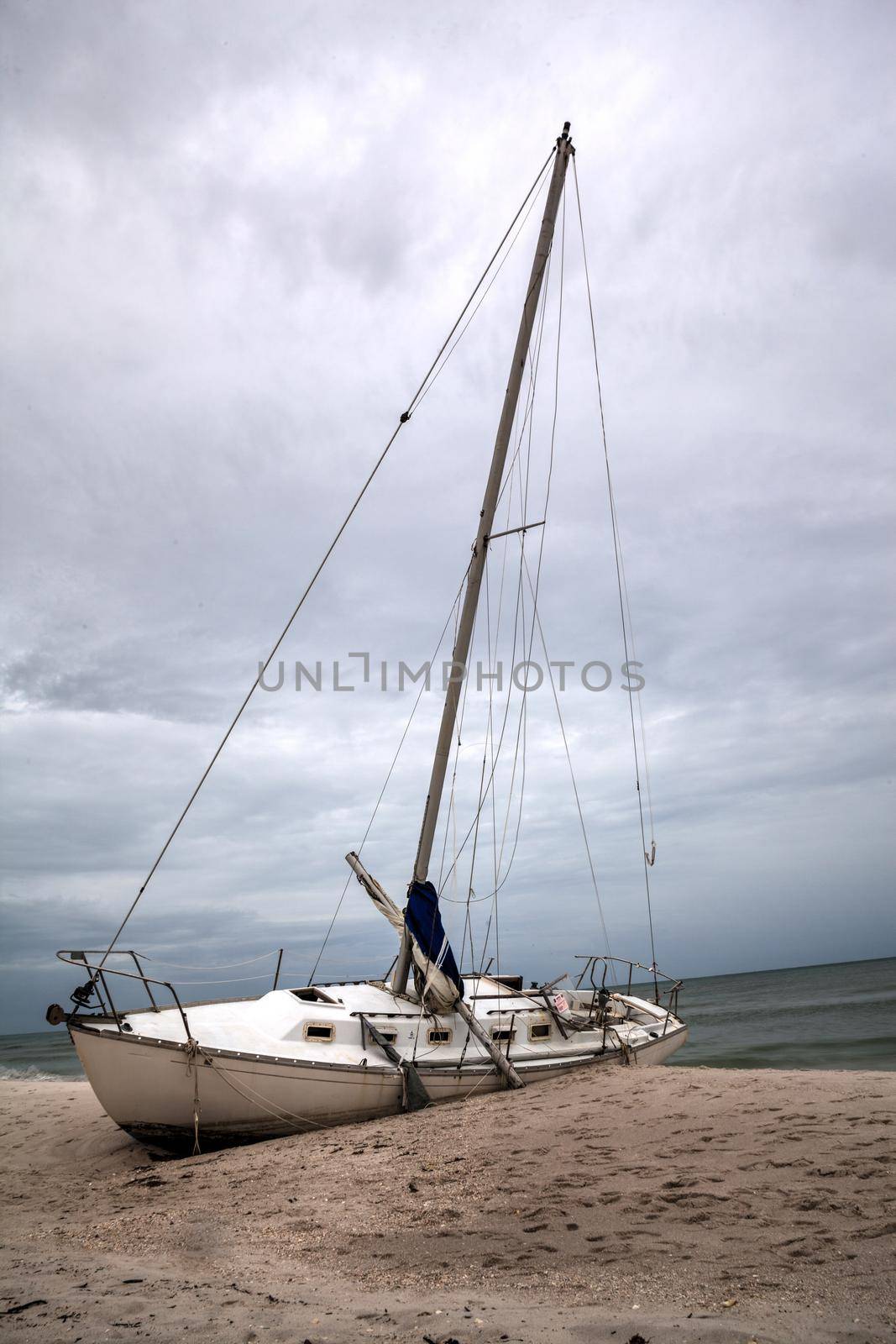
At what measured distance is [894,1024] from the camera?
106 ft

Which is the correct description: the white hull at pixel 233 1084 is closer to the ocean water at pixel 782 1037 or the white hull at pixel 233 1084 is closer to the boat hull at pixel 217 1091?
the boat hull at pixel 217 1091

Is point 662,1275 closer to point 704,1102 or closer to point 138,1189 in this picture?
point 704,1102

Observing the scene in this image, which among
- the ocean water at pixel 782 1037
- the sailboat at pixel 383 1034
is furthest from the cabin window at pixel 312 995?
the ocean water at pixel 782 1037

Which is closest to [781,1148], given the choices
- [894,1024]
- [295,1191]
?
[295,1191]

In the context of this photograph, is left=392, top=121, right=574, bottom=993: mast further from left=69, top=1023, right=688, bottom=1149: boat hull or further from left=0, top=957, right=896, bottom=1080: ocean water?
left=0, top=957, right=896, bottom=1080: ocean water

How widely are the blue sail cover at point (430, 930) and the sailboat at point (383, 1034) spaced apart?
0.02 metres

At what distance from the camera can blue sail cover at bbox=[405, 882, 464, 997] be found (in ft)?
50.8

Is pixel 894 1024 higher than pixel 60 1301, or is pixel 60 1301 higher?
pixel 60 1301

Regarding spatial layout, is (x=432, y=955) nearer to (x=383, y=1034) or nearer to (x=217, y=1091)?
(x=383, y=1034)

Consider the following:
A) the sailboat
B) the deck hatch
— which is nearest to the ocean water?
the sailboat

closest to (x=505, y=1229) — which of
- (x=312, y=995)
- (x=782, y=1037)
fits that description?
(x=312, y=995)

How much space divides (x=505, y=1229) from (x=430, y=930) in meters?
8.18

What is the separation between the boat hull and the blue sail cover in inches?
85.4

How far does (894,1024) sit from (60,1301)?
114ft
